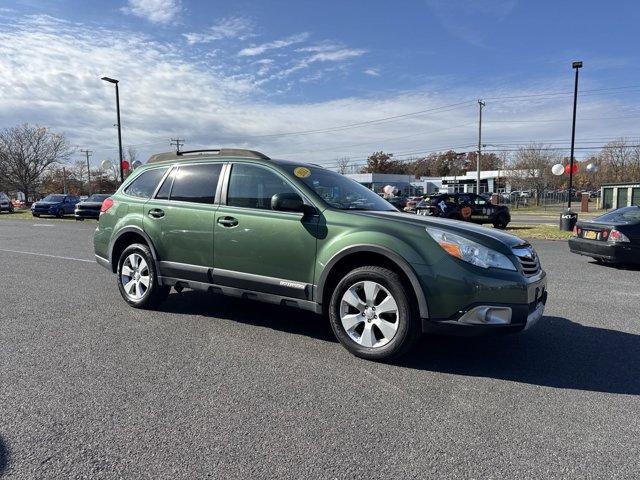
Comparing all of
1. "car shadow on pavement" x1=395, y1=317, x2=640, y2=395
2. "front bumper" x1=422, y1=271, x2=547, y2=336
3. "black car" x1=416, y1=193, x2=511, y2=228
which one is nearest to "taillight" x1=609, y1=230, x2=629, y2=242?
"car shadow on pavement" x1=395, y1=317, x2=640, y2=395

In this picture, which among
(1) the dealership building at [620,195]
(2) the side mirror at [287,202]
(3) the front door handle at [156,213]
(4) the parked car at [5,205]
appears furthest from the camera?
(1) the dealership building at [620,195]

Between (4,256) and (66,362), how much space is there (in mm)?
8418

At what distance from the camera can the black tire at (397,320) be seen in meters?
3.99

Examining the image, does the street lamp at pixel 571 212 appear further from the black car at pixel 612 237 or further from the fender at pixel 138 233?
the fender at pixel 138 233

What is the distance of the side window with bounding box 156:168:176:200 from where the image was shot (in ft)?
19.0

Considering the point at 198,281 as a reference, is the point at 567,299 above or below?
below

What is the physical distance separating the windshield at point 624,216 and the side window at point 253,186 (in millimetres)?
7914

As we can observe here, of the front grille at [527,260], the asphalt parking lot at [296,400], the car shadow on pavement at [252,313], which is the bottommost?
the asphalt parking lot at [296,400]

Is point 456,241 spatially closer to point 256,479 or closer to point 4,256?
point 256,479

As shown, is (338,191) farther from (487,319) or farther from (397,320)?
(487,319)

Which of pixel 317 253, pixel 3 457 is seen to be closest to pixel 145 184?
pixel 317 253

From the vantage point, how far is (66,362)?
4133mm

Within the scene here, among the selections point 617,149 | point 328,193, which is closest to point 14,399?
point 328,193

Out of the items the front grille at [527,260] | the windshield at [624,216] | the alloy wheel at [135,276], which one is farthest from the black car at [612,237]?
the alloy wheel at [135,276]
